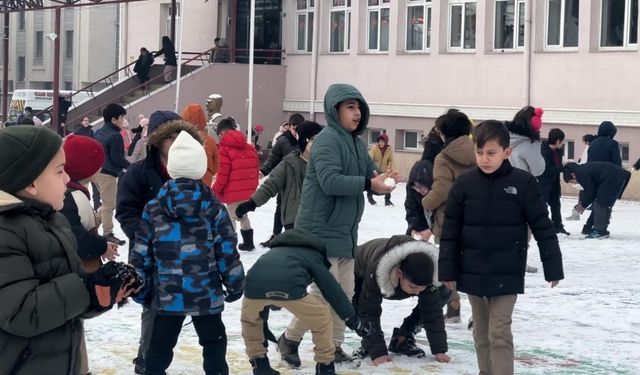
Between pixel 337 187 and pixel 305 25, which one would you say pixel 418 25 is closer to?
pixel 305 25

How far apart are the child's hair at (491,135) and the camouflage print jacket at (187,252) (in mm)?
1509

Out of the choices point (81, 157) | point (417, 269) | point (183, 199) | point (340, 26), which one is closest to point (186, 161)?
point (183, 199)

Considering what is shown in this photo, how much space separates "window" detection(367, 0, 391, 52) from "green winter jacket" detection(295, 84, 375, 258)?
25.3 m

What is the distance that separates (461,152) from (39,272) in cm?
523

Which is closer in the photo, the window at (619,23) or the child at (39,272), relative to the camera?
the child at (39,272)

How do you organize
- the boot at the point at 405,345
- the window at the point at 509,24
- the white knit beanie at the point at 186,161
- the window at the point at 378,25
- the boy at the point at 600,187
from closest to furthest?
the white knit beanie at the point at 186,161
the boot at the point at 405,345
the boy at the point at 600,187
the window at the point at 509,24
the window at the point at 378,25

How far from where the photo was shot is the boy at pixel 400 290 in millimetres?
7789

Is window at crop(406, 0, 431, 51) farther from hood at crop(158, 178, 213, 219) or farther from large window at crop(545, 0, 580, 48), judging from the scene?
hood at crop(158, 178, 213, 219)

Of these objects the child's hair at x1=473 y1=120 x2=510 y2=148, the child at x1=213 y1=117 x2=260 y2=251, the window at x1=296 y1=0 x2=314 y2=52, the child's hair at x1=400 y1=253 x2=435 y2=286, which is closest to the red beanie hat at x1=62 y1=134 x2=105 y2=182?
the child's hair at x1=400 y1=253 x2=435 y2=286

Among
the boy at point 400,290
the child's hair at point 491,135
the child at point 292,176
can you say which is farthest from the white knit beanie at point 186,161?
the child at point 292,176

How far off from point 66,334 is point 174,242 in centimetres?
203

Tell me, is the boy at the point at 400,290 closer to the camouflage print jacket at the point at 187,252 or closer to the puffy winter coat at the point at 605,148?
the camouflage print jacket at the point at 187,252

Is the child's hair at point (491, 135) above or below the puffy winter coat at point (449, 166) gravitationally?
above

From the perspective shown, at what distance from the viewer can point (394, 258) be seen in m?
7.79
